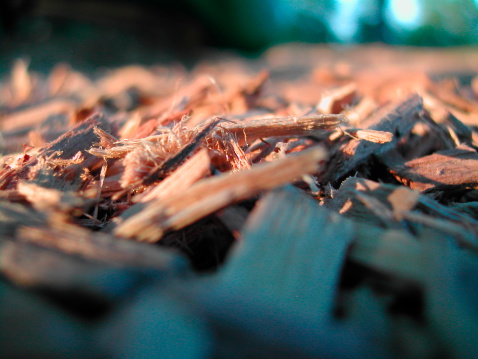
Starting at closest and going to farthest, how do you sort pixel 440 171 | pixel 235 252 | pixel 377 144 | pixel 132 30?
1. pixel 235 252
2. pixel 440 171
3. pixel 377 144
4. pixel 132 30

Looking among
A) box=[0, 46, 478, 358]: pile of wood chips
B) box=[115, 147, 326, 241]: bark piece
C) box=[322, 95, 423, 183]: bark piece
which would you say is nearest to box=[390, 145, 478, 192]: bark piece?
box=[0, 46, 478, 358]: pile of wood chips

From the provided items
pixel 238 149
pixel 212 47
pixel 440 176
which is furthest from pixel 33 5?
pixel 440 176

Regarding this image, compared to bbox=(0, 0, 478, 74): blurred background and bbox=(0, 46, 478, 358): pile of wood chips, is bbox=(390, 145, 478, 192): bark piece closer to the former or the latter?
bbox=(0, 46, 478, 358): pile of wood chips

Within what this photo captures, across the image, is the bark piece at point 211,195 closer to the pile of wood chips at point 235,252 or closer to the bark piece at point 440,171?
the pile of wood chips at point 235,252

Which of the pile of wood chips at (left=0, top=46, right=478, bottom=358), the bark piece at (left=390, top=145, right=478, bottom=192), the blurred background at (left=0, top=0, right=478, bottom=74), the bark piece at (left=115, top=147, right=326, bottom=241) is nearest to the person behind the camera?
the pile of wood chips at (left=0, top=46, right=478, bottom=358)

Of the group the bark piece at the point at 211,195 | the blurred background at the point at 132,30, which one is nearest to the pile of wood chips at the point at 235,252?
the bark piece at the point at 211,195

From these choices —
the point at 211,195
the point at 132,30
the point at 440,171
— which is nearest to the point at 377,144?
the point at 440,171

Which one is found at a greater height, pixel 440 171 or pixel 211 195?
pixel 211 195

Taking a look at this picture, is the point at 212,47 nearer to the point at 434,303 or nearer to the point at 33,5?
the point at 33,5

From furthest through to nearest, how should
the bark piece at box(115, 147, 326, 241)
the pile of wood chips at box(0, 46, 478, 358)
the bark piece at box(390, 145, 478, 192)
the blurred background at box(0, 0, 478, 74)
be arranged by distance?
the blurred background at box(0, 0, 478, 74), the bark piece at box(390, 145, 478, 192), the bark piece at box(115, 147, 326, 241), the pile of wood chips at box(0, 46, 478, 358)

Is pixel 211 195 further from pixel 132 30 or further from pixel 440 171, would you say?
pixel 132 30

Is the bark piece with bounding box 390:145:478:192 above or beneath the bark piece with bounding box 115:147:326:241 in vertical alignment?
beneath

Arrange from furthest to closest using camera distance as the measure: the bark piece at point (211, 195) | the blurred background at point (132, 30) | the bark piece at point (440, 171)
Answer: the blurred background at point (132, 30), the bark piece at point (440, 171), the bark piece at point (211, 195)
